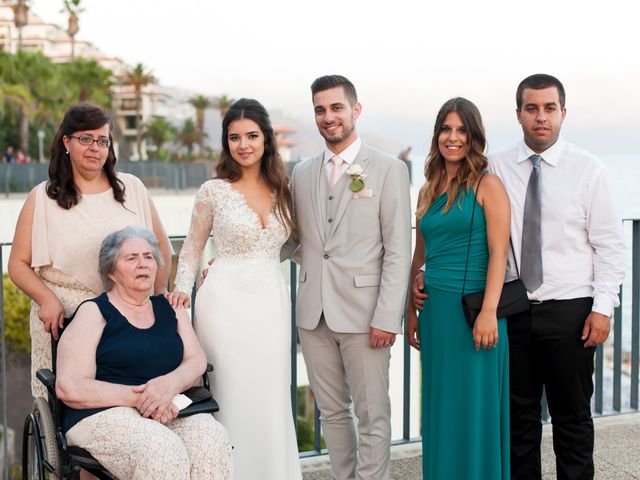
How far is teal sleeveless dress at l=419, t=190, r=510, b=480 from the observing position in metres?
3.17

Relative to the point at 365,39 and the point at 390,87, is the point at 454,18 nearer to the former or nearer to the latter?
the point at 390,87

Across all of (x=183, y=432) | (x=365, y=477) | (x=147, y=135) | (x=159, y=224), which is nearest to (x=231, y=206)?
(x=159, y=224)

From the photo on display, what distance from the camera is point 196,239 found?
349 centimetres

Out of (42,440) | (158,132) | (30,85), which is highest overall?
(30,85)

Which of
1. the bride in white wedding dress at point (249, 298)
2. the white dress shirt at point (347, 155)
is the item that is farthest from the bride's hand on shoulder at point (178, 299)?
the white dress shirt at point (347, 155)

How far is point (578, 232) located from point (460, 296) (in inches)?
21.5

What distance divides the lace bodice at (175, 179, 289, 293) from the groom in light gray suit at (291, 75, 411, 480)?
144 mm

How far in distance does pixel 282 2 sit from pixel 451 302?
5702 centimetres

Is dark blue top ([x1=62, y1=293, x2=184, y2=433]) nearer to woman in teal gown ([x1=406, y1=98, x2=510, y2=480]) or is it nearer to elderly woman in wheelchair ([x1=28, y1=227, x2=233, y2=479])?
elderly woman in wheelchair ([x1=28, y1=227, x2=233, y2=479])

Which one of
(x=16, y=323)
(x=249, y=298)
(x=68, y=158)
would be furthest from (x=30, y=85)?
(x=249, y=298)

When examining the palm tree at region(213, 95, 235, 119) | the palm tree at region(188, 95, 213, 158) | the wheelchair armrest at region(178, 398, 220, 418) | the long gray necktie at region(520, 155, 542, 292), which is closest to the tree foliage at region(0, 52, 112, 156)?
the palm tree at region(213, 95, 235, 119)

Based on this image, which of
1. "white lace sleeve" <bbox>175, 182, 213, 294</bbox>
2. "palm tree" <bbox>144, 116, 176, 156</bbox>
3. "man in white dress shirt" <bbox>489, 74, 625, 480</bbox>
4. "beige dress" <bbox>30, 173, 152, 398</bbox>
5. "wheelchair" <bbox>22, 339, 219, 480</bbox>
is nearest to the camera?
→ "wheelchair" <bbox>22, 339, 219, 480</bbox>

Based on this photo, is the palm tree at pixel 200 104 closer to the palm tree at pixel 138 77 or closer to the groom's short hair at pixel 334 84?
the palm tree at pixel 138 77

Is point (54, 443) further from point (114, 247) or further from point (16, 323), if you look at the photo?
point (16, 323)
